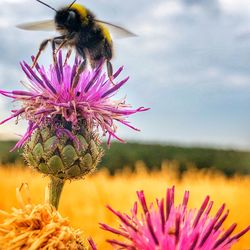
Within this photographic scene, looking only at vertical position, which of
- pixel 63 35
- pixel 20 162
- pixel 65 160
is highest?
pixel 63 35

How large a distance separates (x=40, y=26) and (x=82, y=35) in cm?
39

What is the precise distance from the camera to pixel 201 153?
52.7 ft

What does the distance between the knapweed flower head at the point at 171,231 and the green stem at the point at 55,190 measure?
24.9 inches

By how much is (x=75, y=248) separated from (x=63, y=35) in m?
1.13

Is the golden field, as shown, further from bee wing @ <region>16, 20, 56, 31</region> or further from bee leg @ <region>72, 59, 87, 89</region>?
bee leg @ <region>72, 59, 87, 89</region>

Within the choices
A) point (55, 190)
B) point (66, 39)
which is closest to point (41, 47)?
point (66, 39)

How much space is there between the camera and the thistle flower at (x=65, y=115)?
Result: 2.73 meters

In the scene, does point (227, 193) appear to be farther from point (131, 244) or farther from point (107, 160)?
point (131, 244)

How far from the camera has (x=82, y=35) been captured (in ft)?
9.50

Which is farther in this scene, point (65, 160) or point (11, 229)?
point (65, 160)

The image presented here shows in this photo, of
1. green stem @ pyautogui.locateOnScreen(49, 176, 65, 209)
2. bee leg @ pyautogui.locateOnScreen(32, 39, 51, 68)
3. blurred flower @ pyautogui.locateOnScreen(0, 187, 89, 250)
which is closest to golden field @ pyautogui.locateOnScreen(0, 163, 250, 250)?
green stem @ pyautogui.locateOnScreen(49, 176, 65, 209)

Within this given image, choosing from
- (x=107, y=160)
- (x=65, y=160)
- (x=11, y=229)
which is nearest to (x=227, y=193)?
(x=107, y=160)

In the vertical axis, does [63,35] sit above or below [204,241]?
above

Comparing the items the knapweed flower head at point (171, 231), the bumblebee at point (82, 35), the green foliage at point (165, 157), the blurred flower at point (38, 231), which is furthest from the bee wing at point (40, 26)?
the green foliage at point (165, 157)
